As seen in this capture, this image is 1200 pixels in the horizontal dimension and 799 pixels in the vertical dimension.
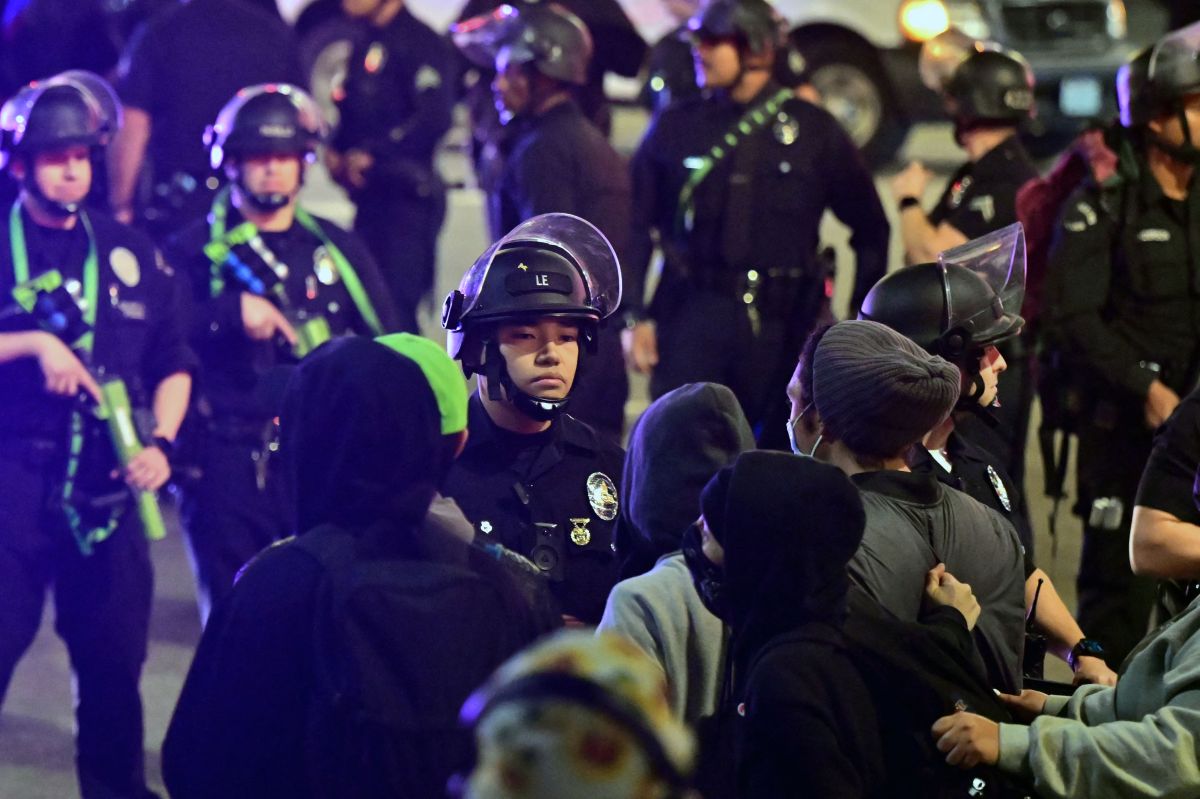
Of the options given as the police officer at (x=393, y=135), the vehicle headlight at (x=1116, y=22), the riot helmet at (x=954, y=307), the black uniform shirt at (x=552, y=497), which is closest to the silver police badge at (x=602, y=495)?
the black uniform shirt at (x=552, y=497)

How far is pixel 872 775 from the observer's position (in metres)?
3.02

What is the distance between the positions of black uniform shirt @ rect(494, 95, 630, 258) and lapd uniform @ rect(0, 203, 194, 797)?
4.99ft

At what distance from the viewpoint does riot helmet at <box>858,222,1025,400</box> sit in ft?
14.3

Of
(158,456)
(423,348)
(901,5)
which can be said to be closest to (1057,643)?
(423,348)

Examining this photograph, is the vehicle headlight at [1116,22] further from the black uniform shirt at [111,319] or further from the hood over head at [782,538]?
the hood over head at [782,538]

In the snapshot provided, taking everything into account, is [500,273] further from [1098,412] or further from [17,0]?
[17,0]

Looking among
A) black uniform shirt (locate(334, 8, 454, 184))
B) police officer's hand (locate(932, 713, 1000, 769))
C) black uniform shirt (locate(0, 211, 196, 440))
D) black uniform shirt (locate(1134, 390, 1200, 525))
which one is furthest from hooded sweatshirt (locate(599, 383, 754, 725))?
black uniform shirt (locate(334, 8, 454, 184))

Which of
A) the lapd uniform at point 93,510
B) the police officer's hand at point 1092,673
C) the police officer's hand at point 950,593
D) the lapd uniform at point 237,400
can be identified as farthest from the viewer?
the lapd uniform at point 237,400

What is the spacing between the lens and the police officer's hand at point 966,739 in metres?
3.07

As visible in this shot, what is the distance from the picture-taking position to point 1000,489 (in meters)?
4.43

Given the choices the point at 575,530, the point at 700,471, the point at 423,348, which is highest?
the point at 423,348

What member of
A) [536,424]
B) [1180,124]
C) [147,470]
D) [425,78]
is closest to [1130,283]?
[1180,124]

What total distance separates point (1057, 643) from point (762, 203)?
3245mm

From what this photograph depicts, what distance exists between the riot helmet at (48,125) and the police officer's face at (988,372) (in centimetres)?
286
